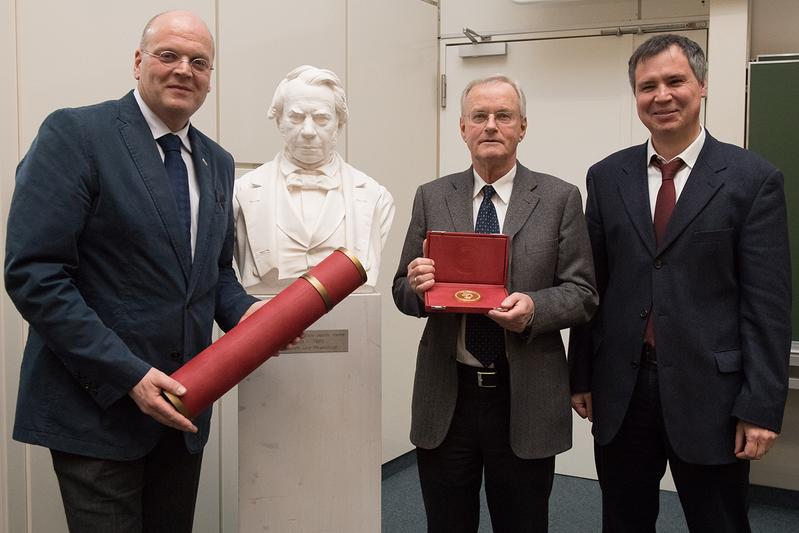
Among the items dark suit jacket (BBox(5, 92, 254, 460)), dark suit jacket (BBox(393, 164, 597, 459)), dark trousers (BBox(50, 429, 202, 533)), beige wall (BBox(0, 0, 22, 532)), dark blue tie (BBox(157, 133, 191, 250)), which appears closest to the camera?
dark suit jacket (BBox(5, 92, 254, 460))

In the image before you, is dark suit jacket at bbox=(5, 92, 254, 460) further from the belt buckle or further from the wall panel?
the wall panel

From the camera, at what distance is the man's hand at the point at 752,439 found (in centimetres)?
226

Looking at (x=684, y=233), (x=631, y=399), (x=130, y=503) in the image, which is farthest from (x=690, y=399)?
(x=130, y=503)

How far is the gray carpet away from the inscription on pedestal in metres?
1.82

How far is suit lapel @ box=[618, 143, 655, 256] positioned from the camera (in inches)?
94.7

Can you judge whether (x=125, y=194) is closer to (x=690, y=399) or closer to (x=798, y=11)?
(x=690, y=399)

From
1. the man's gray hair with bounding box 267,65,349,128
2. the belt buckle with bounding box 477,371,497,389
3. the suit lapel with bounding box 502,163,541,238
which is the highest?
the man's gray hair with bounding box 267,65,349,128

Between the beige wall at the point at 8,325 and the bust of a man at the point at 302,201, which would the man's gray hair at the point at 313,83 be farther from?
the beige wall at the point at 8,325

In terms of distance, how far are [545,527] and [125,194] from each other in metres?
1.60

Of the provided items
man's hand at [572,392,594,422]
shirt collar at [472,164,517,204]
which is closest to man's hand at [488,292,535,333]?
shirt collar at [472,164,517,204]

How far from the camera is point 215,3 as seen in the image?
139 inches

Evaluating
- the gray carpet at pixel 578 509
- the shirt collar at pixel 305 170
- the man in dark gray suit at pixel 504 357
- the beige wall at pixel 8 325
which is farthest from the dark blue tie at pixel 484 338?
the gray carpet at pixel 578 509

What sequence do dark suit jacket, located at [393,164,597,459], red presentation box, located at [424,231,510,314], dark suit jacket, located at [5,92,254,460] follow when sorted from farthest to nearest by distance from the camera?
dark suit jacket, located at [393,164,597,459] → red presentation box, located at [424,231,510,314] → dark suit jacket, located at [5,92,254,460]

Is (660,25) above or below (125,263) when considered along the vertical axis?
above
